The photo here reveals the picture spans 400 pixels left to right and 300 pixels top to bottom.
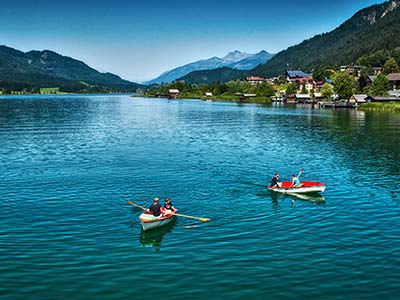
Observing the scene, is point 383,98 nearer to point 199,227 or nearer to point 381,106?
point 381,106

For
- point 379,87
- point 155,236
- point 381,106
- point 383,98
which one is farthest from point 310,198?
point 379,87

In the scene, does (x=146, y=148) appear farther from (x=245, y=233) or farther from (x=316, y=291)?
(x=316, y=291)

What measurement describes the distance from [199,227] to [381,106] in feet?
493

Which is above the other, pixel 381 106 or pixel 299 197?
pixel 381 106

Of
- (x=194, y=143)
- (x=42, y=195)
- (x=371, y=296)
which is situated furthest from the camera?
(x=194, y=143)

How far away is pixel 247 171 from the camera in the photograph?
Answer: 52.8 m

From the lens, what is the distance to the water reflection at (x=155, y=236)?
29.9 m

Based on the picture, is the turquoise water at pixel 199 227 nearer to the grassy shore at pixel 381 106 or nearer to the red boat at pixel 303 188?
the red boat at pixel 303 188

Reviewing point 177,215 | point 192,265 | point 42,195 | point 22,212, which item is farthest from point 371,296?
point 42,195

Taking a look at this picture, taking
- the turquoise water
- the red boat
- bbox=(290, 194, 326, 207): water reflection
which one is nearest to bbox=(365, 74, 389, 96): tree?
the turquoise water

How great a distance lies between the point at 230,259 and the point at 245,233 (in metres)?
4.90

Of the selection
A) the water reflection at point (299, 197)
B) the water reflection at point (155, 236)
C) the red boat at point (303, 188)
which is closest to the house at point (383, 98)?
the red boat at point (303, 188)

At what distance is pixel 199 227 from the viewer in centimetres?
3297

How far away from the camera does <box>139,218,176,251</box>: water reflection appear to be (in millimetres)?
29919
